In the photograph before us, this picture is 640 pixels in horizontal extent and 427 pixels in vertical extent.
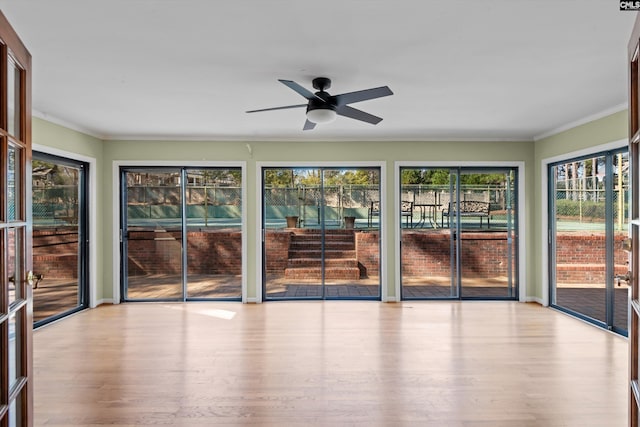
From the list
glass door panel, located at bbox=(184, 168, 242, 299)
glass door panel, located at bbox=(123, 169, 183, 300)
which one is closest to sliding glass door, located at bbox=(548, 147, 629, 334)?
glass door panel, located at bbox=(184, 168, 242, 299)

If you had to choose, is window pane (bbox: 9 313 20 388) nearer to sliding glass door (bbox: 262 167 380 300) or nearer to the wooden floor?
the wooden floor

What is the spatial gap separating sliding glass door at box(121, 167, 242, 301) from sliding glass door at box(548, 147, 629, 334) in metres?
4.37

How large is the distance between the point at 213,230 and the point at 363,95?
3564 mm

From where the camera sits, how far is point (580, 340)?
3883mm

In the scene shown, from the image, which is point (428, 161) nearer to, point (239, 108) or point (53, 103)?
point (239, 108)

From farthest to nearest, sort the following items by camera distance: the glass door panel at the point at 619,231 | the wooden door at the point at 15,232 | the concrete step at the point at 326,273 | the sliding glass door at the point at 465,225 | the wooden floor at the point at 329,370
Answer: the concrete step at the point at 326,273 < the sliding glass door at the point at 465,225 < the glass door panel at the point at 619,231 < the wooden floor at the point at 329,370 < the wooden door at the point at 15,232

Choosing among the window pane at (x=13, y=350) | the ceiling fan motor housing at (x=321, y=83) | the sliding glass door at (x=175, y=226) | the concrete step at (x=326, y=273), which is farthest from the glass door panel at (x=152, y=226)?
the window pane at (x=13, y=350)

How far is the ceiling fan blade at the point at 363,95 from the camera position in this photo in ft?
8.91

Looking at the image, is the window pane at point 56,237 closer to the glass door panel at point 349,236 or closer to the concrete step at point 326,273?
the concrete step at point 326,273

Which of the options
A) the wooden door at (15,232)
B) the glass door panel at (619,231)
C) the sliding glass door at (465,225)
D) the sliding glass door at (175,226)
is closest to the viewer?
the wooden door at (15,232)

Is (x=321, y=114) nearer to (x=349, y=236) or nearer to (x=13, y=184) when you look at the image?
(x=13, y=184)

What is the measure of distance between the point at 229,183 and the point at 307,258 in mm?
1588

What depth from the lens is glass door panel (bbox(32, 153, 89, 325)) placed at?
4418 mm

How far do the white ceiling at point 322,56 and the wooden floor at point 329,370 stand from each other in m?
2.38
